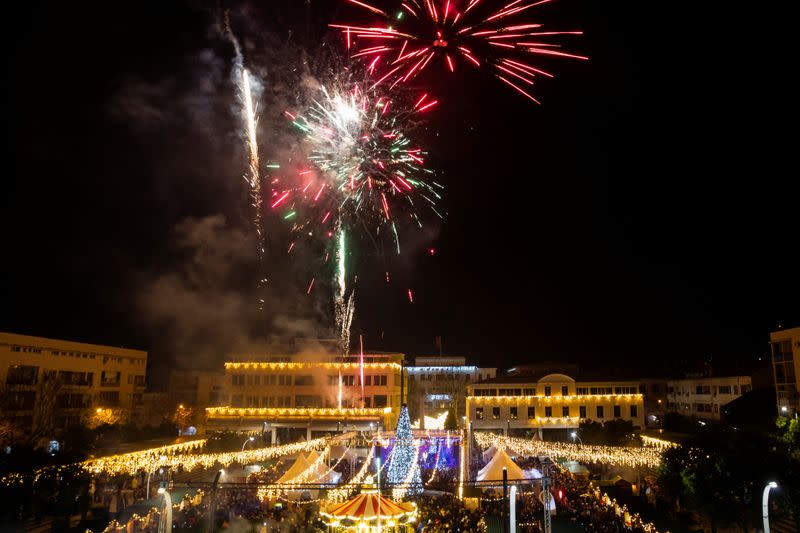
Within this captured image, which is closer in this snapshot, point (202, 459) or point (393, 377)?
point (202, 459)

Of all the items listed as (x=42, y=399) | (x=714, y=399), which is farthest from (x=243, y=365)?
(x=714, y=399)

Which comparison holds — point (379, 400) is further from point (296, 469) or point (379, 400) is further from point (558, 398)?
point (296, 469)

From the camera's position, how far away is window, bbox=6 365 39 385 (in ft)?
105

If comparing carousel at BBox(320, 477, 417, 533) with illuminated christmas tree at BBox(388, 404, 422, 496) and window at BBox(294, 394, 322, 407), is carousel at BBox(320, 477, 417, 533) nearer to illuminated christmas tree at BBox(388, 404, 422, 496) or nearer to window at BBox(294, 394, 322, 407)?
illuminated christmas tree at BBox(388, 404, 422, 496)

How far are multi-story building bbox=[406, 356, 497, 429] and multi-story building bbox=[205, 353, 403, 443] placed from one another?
12129 mm

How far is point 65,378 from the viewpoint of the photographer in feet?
121

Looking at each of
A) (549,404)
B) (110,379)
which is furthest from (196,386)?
(549,404)

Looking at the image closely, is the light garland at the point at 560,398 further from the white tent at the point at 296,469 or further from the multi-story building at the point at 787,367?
the white tent at the point at 296,469

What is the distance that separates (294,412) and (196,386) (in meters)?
12.9

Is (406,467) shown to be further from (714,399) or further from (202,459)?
(714,399)

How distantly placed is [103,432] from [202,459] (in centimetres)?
1014

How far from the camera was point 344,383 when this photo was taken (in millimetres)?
45281

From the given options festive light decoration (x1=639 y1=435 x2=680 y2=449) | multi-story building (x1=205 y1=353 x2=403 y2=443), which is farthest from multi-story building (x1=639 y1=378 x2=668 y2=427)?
multi-story building (x1=205 y1=353 x2=403 y2=443)

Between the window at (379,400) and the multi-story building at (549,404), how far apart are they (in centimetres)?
620
